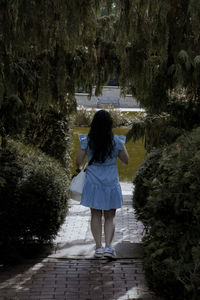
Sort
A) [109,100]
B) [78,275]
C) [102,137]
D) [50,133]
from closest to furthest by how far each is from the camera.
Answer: [78,275]
[102,137]
[50,133]
[109,100]

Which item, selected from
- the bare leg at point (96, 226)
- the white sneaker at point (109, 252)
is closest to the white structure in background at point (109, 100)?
the bare leg at point (96, 226)

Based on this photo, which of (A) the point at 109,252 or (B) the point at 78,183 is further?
(B) the point at 78,183

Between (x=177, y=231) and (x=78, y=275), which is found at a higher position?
(x=177, y=231)

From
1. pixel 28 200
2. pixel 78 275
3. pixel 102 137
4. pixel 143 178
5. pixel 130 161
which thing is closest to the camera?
pixel 78 275

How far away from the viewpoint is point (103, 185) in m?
6.35

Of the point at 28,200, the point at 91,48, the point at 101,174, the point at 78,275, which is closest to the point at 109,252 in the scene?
the point at 78,275

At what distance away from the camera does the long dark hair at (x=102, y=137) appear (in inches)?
247

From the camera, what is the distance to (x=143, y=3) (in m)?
4.66

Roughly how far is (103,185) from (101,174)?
0.41ft

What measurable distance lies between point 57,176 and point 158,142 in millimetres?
2196

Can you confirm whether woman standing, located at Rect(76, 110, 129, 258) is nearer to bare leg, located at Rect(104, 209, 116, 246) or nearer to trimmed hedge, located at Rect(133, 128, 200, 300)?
bare leg, located at Rect(104, 209, 116, 246)

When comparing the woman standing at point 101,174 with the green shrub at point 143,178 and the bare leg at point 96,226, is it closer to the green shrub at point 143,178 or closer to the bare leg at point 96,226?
the bare leg at point 96,226

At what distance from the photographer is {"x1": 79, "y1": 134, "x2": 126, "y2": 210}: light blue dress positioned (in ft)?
20.6

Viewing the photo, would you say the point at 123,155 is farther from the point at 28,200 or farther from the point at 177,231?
the point at 177,231
